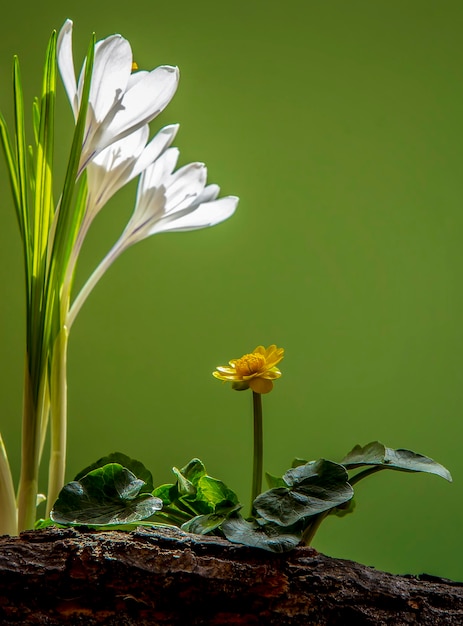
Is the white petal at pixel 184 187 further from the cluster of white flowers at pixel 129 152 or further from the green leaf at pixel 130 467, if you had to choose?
the green leaf at pixel 130 467

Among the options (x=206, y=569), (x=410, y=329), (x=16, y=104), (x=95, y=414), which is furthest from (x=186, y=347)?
(x=206, y=569)

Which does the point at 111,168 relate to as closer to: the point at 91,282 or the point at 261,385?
the point at 91,282

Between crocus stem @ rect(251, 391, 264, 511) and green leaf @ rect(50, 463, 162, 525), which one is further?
crocus stem @ rect(251, 391, 264, 511)

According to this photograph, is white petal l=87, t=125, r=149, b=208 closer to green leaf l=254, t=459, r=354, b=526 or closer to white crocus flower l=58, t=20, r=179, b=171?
white crocus flower l=58, t=20, r=179, b=171

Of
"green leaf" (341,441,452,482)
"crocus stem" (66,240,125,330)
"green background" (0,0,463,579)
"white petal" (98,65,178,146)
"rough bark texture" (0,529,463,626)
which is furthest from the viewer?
"green background" (0,0,463,579)

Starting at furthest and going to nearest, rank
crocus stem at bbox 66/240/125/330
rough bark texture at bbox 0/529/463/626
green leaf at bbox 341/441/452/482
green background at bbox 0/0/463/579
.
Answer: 1. green background at bbox 0/0/463/579
2. crocus stem at bbox 66/240/125/330
3. green leaf at bbox 341/441/452/482
4. rough bark texture at bbox 0/529/463/626

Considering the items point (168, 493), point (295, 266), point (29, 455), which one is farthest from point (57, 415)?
point (295, 266)

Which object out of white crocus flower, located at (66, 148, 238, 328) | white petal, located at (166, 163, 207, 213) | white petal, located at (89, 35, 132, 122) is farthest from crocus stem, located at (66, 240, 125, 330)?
white petal, located at (89, 35, 132, 122)
